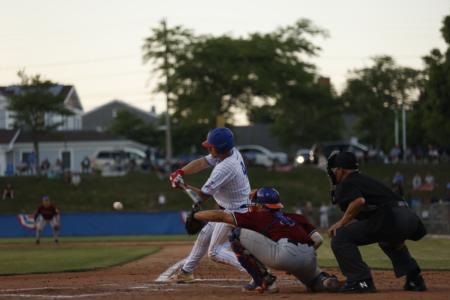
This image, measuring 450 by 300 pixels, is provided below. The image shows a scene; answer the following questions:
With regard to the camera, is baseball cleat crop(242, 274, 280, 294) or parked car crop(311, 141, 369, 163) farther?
parked car crop(311, 141, 369, 163)

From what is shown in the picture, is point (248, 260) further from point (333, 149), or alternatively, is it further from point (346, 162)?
point (333, 149)

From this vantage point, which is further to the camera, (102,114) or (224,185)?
(102,114)

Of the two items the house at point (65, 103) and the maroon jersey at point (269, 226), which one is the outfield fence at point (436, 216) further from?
the house at point (65, 103)

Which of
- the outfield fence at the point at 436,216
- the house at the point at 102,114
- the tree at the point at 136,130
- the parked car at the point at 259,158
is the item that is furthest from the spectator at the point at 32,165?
the house at the point at 102,114

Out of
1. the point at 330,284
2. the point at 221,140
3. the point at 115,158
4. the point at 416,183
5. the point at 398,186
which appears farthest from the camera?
the point at 115,158

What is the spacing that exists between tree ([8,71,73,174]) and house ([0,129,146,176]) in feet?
24.5

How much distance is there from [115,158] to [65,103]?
28.2 feet

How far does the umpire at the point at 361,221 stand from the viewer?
10383 millimetres

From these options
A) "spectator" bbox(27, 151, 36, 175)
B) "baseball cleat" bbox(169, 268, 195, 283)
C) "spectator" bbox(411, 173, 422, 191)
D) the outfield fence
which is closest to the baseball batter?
"baseball cleat" bbox(169, 268, 195, 283)

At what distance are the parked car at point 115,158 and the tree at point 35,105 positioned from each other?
3827 millimetres

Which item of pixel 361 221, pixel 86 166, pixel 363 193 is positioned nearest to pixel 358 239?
pixel 361 221

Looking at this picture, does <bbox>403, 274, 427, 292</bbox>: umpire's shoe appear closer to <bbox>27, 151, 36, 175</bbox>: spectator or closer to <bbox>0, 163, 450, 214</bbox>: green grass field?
<bbox>0, 163, 450, 214</bbox>: green grass field

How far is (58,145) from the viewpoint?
2800 inches

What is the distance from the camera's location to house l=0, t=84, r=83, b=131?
58778 millimetres
